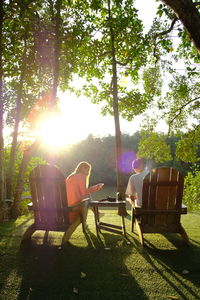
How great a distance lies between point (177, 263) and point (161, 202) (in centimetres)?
96

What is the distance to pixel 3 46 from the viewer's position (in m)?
5.93

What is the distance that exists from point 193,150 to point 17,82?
647cm

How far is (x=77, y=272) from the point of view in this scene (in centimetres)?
286

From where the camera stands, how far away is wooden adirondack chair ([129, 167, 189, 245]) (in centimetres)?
383

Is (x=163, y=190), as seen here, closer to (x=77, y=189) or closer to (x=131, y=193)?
(x=131, y=193)

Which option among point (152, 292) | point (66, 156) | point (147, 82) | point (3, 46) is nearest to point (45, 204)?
point (152, 292)

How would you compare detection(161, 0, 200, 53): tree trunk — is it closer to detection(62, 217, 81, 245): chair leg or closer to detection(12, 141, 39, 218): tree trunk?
detection(62, 217, 81, 245): chair leg

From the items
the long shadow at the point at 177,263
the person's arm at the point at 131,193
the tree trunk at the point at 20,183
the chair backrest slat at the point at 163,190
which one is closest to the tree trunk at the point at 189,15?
the chair backrest slat at the point at 163,190

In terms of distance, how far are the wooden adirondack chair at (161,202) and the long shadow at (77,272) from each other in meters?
0.52

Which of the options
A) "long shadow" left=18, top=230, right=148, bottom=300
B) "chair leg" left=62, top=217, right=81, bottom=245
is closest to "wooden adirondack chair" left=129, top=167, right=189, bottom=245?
"long shadow" left=18, top=230, right=148, bottom=300

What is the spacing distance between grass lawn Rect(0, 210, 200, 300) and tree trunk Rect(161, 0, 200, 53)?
8.88 feet

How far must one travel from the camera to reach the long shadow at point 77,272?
2.39 m

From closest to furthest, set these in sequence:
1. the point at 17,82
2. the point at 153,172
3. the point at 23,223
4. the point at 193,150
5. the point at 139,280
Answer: the point at 139,280, the point at 153,172, the point at 23,223, the point at 193,150, the point at 17,82

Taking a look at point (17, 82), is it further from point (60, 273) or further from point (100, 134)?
point (100, 134)
